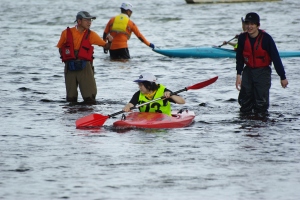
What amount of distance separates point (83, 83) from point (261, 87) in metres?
3.14

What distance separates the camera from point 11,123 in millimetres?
13531

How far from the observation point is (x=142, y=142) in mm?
11766

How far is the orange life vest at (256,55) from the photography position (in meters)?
12.8

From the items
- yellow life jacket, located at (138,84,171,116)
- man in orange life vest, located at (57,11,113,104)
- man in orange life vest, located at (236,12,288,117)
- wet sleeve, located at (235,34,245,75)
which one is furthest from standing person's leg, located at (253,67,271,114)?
man in orange life vest, located at (57,11,113,104)

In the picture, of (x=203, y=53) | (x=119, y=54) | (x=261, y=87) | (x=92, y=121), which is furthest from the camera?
(x=203, y=53)

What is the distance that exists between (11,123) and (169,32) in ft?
62.8

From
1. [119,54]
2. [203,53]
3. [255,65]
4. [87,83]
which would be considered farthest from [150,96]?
[203,53]

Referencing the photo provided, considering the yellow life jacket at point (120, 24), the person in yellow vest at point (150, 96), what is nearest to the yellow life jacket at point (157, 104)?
the person in yellow vest at point (150, 96)

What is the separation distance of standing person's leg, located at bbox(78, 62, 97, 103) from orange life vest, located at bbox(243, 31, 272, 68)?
284 centimetres

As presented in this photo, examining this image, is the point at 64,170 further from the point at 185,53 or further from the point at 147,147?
the point at 185,53

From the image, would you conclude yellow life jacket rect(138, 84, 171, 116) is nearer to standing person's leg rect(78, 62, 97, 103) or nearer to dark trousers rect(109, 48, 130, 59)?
standing person's leg rect(78, 62, 97, 103)

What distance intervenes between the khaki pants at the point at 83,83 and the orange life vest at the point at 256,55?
2.85m

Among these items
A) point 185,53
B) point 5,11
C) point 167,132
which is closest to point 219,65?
point 185,53

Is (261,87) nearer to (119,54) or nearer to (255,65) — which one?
(255,65)
